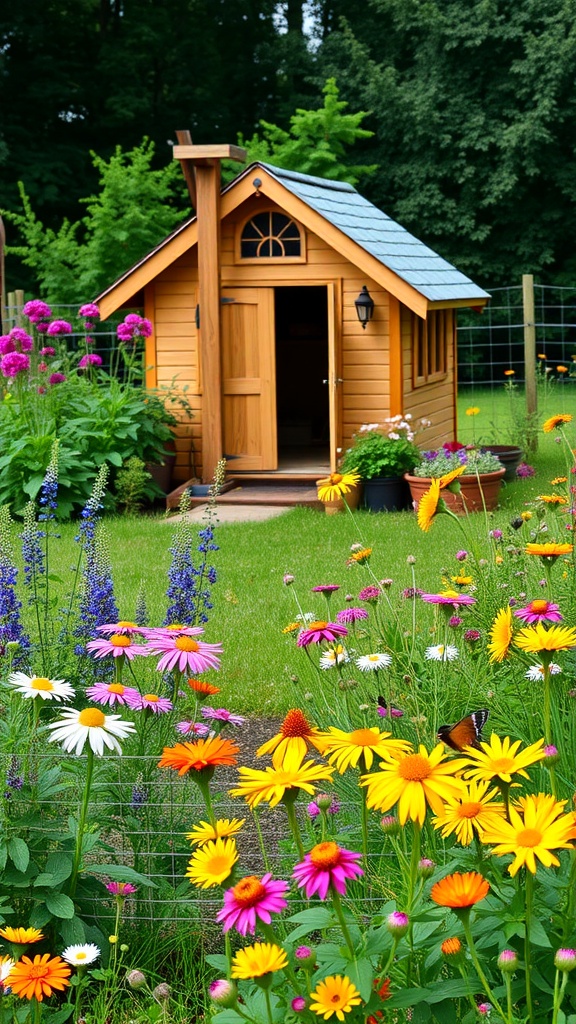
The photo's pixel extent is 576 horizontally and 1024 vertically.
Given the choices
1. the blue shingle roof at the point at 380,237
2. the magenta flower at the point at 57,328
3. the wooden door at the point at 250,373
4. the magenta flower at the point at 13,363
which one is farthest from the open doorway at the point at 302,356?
the magenta flower at the point at 13,363

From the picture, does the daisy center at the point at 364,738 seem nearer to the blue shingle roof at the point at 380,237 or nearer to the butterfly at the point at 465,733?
the butterfly at the point at 465,733

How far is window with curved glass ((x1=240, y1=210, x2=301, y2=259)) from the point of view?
1224cm

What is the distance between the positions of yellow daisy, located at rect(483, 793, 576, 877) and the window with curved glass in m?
10.7

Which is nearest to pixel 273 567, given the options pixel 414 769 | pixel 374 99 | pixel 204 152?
pixel 204 152

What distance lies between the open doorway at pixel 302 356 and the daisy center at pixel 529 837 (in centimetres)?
1569

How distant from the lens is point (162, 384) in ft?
42.5

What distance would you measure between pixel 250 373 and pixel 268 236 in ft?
4.41

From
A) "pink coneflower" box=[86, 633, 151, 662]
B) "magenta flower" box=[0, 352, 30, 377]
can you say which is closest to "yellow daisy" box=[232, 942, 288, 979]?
"pink coneflower" box=[86, 633, 151, 662]

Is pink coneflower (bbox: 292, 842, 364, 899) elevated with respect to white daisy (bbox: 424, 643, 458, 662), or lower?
elevated

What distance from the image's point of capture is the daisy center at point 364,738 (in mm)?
2047

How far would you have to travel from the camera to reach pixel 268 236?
40.4ft

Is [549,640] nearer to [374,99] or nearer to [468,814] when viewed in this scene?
[468,814]

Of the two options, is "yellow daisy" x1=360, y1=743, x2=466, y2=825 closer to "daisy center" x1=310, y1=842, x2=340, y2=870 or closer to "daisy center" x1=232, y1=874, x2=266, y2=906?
"daisy center" x1=310, y1=842, x2=340, y2=870

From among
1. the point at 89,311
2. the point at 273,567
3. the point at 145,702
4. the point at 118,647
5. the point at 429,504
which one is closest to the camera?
the point at 118,647
